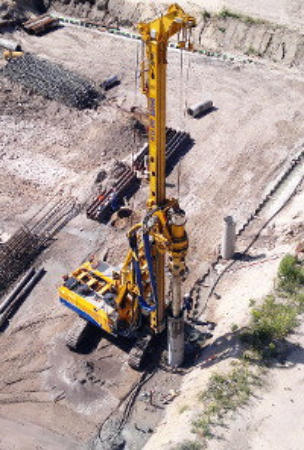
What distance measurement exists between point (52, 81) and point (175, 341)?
20.8m

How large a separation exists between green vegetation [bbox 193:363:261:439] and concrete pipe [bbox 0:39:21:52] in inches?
1133

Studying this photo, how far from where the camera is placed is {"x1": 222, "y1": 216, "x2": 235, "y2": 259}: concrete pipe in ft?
69.8

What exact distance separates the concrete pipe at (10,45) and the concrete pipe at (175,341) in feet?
87.9

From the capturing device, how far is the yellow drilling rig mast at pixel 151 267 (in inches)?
525

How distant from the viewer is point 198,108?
100 feet

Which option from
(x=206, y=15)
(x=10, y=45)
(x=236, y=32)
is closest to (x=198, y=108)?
(x=236, y=32)

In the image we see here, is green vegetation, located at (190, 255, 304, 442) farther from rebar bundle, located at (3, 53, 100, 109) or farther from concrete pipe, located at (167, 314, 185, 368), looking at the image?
rebar bundle, located at (3, 53, 100, 109)

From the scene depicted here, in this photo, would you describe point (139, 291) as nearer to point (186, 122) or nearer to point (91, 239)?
point (91, 239)

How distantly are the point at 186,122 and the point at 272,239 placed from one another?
33.3 feet

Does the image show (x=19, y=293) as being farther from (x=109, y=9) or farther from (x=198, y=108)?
(x=109, y=9)

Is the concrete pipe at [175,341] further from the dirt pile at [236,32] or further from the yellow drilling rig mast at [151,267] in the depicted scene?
the dirt pile at [236,32]

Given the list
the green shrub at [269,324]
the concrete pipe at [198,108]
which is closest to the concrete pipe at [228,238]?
the green shrub at [269,324]

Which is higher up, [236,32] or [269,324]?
[236,32]

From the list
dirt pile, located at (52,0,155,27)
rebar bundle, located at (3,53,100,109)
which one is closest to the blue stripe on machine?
rebar bundle, located at (3,53,100,109)
